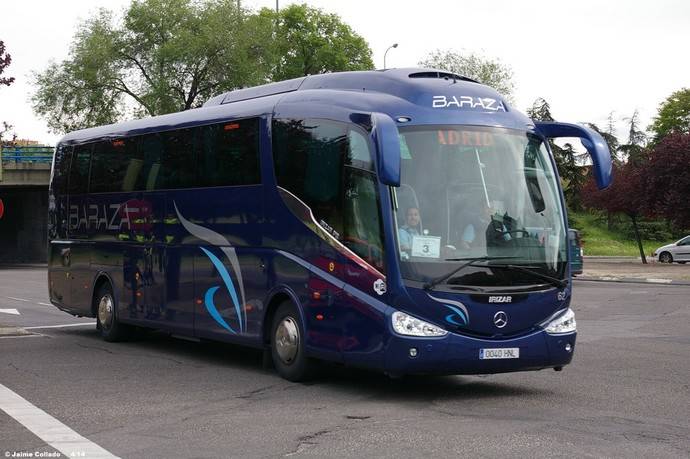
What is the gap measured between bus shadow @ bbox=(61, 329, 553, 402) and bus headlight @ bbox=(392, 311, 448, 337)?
2.35 feet

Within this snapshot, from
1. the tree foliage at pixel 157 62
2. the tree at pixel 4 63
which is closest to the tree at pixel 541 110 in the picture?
the tree foliage at pixel 157 62

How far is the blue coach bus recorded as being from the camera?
1076 centimetres

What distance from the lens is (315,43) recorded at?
83812 millimetres

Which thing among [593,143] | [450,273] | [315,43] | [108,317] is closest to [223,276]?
[450,273]

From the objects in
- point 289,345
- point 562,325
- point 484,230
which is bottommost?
point 289,345

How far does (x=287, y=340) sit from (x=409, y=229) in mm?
2261

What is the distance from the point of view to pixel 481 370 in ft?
35.6

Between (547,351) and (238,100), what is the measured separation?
5.65m

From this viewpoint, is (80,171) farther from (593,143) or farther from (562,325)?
(562,325)

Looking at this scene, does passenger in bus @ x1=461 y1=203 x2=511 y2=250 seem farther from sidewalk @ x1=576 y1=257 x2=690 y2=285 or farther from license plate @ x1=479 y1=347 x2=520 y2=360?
sidewalk @ x1=576 y1=257 x2=690 y2=285

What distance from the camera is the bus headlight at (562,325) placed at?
37.0 ft

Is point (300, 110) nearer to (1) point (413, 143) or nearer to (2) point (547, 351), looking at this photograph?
(1) point (413, 143)

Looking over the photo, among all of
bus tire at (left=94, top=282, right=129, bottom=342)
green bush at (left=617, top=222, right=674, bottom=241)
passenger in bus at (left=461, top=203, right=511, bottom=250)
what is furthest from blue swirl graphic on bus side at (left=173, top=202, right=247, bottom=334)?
green bush at (left=617, top=222, right=674, bottom=241)

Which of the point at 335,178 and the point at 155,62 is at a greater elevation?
the point at 155,62
